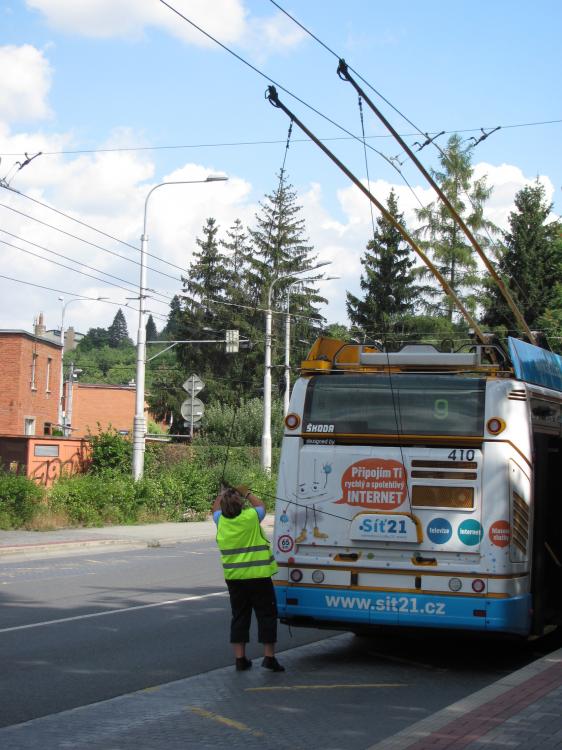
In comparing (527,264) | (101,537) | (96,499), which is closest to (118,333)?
(527,264)

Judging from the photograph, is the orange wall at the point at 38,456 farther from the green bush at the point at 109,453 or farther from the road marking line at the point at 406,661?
the road marking line at the point at 406,661

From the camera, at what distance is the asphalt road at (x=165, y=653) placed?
8141 millimetres

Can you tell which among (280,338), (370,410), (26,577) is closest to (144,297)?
(26,577)

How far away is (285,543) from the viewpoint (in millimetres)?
9773

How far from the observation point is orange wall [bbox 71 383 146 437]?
258ft

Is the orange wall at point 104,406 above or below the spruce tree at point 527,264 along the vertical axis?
below

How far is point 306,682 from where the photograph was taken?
8.91m

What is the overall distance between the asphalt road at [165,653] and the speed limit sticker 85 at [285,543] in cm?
106

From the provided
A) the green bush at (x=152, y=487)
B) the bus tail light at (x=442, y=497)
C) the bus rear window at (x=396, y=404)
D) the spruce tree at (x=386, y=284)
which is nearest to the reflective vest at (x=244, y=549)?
the bus rear window at (x=396, y=404)

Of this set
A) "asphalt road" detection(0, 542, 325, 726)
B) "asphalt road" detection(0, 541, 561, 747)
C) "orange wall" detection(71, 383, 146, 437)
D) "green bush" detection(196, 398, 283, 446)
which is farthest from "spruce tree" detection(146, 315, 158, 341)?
"asphalt road" detection(0, 541, 561, 747)

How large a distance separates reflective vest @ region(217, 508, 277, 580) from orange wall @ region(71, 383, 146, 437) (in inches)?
2752

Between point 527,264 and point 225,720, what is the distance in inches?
1865

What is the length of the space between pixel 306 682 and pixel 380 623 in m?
0.87

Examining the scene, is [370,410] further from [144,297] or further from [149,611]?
[144,297]
